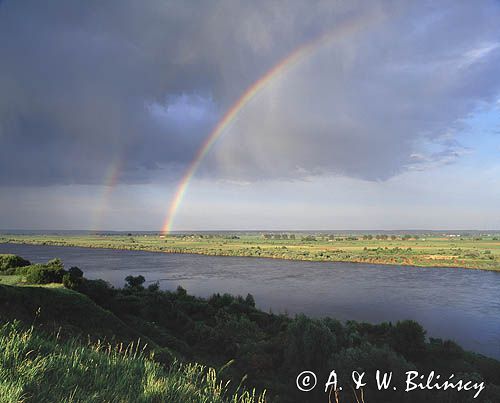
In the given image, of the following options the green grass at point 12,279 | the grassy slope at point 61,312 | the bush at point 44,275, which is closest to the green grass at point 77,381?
the grassy slope at point 61,312

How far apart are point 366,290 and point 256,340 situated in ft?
94.4

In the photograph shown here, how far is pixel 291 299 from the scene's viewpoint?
39750mm

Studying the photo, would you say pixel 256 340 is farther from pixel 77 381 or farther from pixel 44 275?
pixel 77 381

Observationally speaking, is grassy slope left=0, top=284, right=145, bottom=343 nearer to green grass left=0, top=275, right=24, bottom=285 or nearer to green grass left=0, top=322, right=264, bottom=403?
green grass left=0, top=275, right=24, bottom=285

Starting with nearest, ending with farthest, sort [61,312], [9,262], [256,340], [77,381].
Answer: [77,381]
[61,312]
[256,340]
[9,262]

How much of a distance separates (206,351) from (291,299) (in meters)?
23.2

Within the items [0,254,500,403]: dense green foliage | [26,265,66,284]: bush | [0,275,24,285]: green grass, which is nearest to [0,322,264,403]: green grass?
[0,254,500,403]: dense green foliage

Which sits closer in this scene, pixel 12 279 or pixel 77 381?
pixel 77 381

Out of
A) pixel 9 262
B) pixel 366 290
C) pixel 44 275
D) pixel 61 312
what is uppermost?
pixel 9 262

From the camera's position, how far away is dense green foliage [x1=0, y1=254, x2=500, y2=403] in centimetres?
1291

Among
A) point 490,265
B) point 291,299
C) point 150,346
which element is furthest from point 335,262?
point 150,346

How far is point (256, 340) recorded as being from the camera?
797 inches

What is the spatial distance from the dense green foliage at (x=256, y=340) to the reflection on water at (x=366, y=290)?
10.5m

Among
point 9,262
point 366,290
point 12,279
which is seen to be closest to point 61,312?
point 12,279
